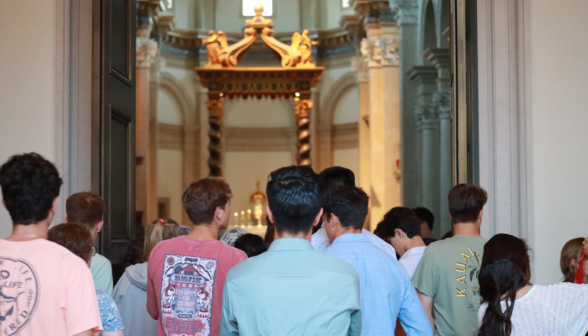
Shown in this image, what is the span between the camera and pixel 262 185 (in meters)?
21.8

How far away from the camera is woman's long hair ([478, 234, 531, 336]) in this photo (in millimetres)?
2748

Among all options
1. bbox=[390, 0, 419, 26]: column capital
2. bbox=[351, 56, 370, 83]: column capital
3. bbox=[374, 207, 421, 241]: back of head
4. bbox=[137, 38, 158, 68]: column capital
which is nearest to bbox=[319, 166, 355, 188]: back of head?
bbox=[374, 207, 421, 241]: back of head

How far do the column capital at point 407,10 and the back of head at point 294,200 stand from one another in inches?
455

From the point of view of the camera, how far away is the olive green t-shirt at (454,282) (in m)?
3.53

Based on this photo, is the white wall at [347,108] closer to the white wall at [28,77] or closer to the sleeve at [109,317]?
the white wall at [28,77]

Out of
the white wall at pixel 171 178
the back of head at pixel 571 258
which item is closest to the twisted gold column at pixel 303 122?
the white wall at pixel 171 178

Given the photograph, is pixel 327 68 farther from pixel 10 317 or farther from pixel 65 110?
pixel 10 317

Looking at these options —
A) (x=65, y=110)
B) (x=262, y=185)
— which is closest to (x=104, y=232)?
(x=65, y=110)

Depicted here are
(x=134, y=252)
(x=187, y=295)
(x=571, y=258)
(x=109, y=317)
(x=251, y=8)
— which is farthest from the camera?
(x=251, y=8)

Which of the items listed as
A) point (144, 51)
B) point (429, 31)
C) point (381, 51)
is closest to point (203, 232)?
point (429, 31)

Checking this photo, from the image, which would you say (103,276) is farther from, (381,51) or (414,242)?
(381,51)

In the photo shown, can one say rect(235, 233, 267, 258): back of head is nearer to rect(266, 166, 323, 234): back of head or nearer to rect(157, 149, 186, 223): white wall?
rect(266, 166, 323, 234): back of head

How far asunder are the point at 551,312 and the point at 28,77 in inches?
146

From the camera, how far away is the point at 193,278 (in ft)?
10.4
